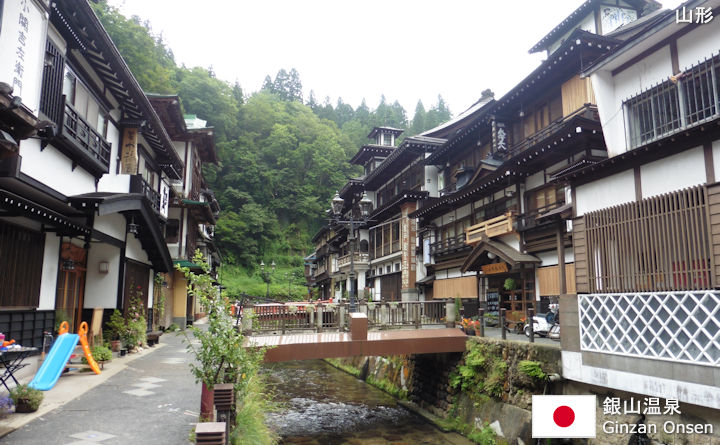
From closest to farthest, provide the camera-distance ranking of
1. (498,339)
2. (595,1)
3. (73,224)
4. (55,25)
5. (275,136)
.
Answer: (55,25) < (73,224) < (498,339) < (595,1) < (275,136)

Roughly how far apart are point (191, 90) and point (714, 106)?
54637 millimetres

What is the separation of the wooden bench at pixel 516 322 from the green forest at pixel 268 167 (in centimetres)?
3703

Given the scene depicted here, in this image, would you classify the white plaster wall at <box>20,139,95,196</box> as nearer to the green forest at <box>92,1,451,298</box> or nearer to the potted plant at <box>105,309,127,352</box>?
the potted plant at <box>105,309,127,352</box>

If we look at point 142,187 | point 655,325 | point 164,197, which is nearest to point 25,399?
point 142,187

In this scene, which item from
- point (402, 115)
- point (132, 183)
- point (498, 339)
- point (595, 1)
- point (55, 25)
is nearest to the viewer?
point (55, 25)

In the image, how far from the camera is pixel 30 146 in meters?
9.98

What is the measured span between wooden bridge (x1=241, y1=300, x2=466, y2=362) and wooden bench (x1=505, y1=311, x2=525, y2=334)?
9.99ft

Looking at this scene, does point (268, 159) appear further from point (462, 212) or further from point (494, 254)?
point (494, 254)

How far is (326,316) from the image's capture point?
1675 cm

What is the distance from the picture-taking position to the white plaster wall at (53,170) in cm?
991

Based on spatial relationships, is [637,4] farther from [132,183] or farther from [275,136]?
[275,136]

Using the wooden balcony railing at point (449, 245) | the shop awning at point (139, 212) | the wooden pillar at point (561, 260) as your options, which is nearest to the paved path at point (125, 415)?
the shop awning at point (139, 212)

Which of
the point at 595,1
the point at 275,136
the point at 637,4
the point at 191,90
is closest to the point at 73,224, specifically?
the point at 595,1

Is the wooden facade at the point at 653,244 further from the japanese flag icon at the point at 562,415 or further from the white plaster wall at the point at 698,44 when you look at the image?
the japanese flag icon at the point at 562,415
